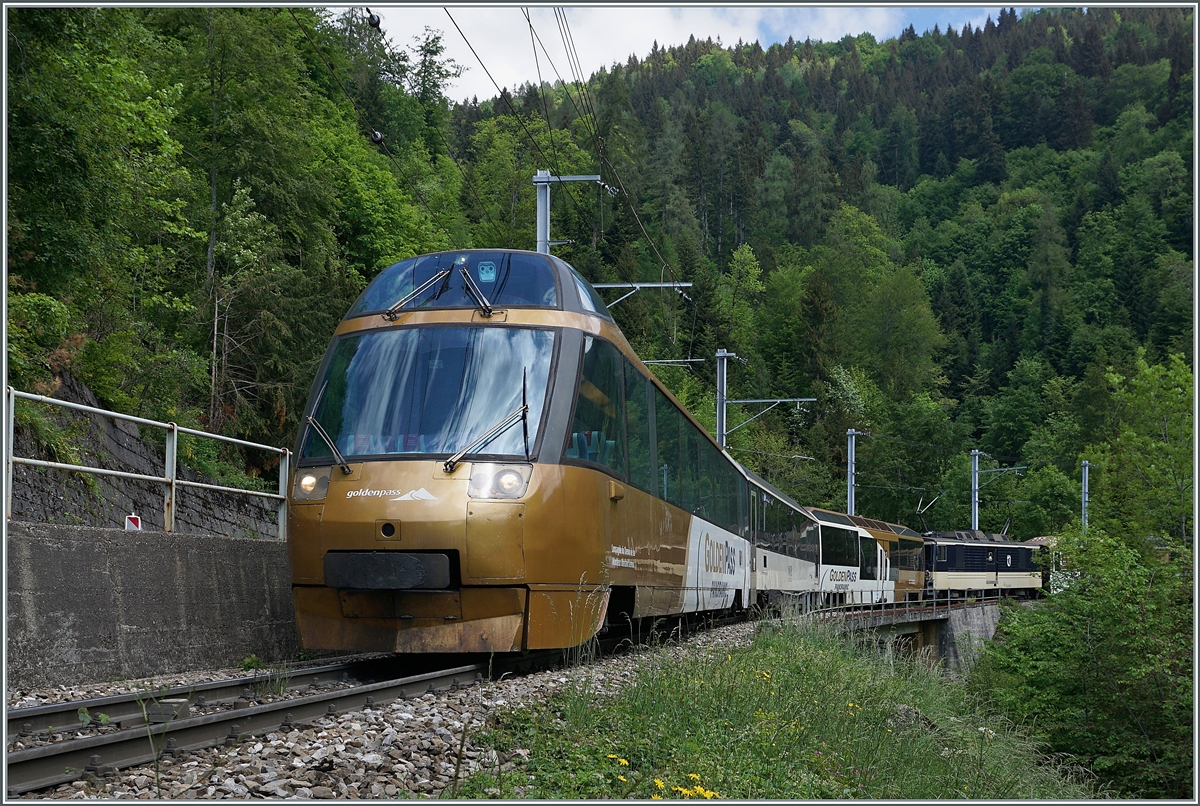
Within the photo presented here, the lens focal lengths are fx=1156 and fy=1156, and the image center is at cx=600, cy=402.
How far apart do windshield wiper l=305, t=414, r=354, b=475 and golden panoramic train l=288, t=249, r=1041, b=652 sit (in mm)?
21

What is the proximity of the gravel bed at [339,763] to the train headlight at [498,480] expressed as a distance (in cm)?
209

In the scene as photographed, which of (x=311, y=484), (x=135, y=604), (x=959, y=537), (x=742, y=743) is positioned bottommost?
(x=742, y=743)

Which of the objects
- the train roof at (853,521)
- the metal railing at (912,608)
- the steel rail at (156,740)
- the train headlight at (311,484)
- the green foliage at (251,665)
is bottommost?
the metal railing at (912,608)

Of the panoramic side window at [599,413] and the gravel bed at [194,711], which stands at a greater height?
the panoramic side window at [599,413]

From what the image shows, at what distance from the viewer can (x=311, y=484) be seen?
958 centimetres

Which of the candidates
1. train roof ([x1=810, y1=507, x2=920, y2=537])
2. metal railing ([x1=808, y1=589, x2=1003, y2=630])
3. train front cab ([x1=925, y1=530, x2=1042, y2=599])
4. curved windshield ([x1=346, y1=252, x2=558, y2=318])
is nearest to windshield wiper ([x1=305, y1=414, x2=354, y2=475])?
curved windshield ([x1=346, y1=252, x2=558, y2=318])

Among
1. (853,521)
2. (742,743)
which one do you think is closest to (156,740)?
(742,743)

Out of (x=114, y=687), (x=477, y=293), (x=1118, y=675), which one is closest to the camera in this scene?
(x=114, y=687)

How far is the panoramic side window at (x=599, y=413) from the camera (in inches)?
394

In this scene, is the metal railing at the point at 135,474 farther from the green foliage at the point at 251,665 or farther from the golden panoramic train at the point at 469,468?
the green foliage at the point at 251,665

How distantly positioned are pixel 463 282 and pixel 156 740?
18.8 feet

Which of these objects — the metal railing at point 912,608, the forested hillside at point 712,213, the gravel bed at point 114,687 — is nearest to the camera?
the gravel bed at point 114,687

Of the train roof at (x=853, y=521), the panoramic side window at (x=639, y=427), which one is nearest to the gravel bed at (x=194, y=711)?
the panoramic side window at (x=639, y=427)

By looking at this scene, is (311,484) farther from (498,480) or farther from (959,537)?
(959,537)
